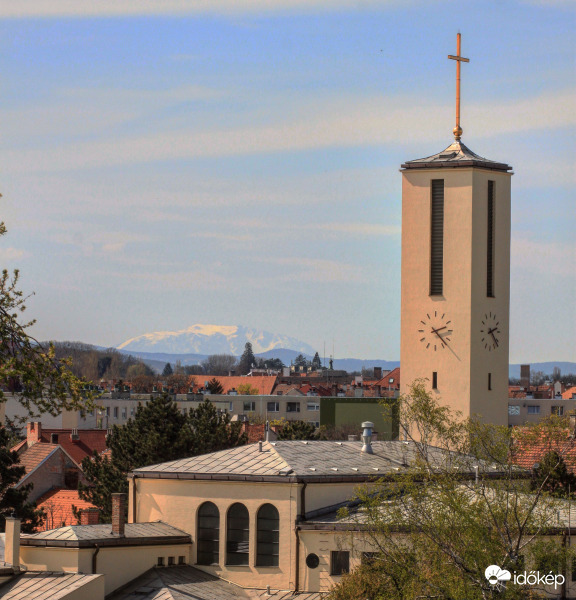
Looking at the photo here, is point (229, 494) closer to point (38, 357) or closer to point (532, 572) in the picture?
point (532, 572)

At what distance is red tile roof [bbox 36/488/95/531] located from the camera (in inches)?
2648

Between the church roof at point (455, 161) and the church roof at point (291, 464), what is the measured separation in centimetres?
1554

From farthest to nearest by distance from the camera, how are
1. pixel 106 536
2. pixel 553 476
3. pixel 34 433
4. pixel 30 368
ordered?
pixel 34 433, pixel 106 536, pixel 553 476, pixel 30 368

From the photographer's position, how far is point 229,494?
41531mm

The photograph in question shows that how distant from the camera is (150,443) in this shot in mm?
55500

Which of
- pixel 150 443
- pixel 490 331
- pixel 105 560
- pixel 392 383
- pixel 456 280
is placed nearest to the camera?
pixel 105 560

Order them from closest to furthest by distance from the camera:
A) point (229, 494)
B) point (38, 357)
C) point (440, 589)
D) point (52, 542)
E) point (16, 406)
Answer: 1. point (38, 357)
2. point (440, 589)
3. point (52, 542)
4. point (229, 494)
5. point (16, 406)

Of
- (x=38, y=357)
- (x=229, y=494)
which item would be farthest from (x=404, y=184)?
(x=38, y=357)

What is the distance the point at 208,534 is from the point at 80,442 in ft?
172

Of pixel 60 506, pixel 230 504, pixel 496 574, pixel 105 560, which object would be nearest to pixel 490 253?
pixel 230 504

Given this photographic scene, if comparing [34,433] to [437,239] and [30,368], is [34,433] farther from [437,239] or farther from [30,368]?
[30,368]

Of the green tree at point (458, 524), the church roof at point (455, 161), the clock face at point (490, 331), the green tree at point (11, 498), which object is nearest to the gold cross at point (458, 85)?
the church roof at point (455, 161)

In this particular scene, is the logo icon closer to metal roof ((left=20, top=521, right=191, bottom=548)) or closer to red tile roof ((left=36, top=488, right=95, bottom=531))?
metal roof ((left=20, top=521, right=191, bottom=548))

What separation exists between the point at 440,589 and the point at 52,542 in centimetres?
1328
